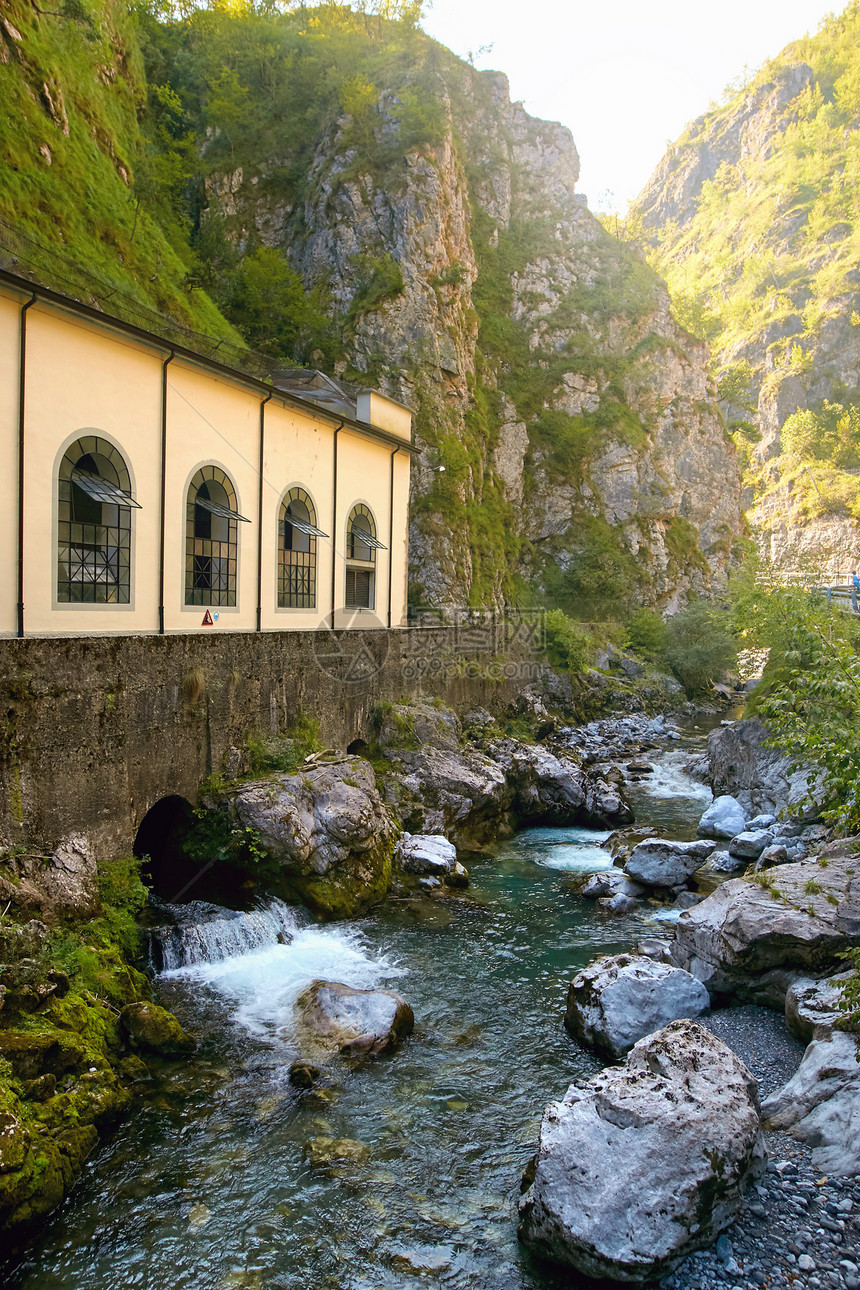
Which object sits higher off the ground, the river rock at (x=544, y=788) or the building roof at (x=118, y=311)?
the building roof at (x=118, y=311)

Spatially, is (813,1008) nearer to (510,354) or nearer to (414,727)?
(414,727)

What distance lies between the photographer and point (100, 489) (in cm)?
1334

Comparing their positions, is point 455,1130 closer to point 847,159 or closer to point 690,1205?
point 690,1205

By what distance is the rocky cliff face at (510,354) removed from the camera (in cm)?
3941

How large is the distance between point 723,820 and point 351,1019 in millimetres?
12143

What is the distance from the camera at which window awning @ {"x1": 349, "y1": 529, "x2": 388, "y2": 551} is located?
2196 centimetres

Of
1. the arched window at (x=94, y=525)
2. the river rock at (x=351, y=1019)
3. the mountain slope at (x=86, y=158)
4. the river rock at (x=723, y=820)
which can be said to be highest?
the mountain slope at (x=86, y=158)

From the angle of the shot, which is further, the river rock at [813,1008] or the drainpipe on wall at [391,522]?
the drainpipe on wall at [391,522]

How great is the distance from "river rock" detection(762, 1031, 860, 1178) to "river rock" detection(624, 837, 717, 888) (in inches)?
272

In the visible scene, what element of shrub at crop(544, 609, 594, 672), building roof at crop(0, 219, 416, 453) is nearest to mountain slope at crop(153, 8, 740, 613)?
shrub at crop(544, 609, 594, 672)

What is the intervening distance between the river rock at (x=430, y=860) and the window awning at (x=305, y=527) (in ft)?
26.7

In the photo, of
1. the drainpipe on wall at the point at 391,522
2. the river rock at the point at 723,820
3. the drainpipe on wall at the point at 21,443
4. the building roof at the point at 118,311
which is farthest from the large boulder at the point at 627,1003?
the drainpipe on wall at the point at 391,522

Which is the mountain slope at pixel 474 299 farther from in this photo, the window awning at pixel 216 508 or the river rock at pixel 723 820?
the window awning at pixel 216 508

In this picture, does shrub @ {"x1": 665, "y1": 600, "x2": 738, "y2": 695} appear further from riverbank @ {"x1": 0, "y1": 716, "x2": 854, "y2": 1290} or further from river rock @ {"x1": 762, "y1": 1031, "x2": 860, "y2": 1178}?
river rock @ {"x1": 762, "y1": 1031, "x2": 860, "y2": 1178}
